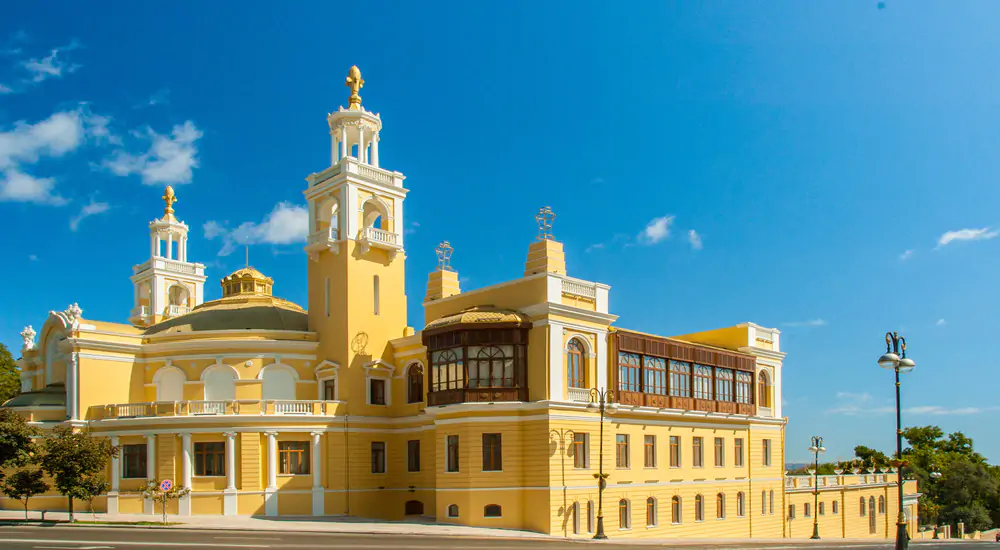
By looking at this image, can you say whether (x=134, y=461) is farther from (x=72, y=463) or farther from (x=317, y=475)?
(x=317, y=475)

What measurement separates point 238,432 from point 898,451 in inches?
1310

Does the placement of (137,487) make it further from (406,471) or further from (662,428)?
(662,428)

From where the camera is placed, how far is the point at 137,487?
1828 inches

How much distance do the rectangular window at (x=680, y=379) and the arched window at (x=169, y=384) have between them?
2794 centimetres

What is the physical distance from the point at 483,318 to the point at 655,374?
11017 mm

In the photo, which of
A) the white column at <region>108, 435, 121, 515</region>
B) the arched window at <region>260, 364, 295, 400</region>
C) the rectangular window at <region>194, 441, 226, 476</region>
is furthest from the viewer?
the arched window at <region>260, 364, 295, 400</region>

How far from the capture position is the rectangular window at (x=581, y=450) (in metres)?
41.9

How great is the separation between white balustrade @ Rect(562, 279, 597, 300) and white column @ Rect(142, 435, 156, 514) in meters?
23.1

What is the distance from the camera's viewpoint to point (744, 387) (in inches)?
2148

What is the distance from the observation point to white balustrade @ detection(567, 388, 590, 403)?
41938mm

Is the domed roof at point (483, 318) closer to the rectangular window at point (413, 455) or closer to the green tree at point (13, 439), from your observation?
the rectangular window at point (413, 455)

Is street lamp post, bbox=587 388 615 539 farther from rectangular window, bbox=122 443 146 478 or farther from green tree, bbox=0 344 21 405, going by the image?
green tree, bbox=0 344 21 405

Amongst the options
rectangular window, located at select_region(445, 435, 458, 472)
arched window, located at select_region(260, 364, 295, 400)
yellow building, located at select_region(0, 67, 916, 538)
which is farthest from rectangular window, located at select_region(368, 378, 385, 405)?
rectangular window, located at select_region(445, 435, 458, 472)

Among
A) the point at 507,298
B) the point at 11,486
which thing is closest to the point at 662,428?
the point at 507,298
